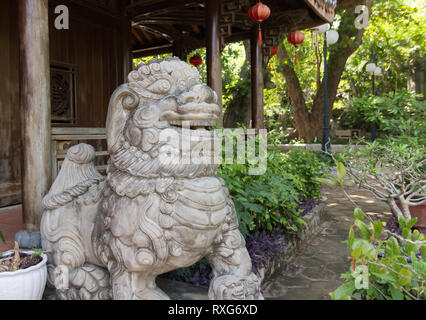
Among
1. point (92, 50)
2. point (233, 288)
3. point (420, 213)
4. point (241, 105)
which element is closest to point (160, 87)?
point (233, 288)

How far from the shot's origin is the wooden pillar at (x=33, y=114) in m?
2.46

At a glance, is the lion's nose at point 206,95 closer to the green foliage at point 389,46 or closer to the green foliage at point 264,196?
the green foliage at point 264,196

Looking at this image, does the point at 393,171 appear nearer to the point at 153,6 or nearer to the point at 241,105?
the point at 153,6

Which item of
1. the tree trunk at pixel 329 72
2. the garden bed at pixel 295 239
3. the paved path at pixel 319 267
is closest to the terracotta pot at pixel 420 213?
the paved path at pixel 319 267

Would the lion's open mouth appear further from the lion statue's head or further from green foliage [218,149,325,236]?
green foliage [218,149,325,236]

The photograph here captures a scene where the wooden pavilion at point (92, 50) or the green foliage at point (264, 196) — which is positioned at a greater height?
the wooden pavilion at point (92, 50)

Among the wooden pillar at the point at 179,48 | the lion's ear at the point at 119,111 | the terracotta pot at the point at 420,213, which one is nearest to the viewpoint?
the lion's ear at the point at 119,111

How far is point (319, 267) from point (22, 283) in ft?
9.43

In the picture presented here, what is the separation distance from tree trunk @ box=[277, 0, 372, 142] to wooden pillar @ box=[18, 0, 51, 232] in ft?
29.6

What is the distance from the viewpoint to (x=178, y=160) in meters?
1.72

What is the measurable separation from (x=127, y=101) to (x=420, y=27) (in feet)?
52.1

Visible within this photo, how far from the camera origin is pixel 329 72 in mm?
11359
